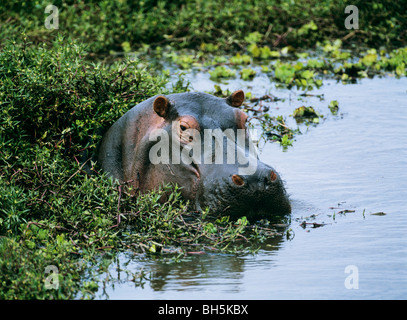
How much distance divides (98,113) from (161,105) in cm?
112

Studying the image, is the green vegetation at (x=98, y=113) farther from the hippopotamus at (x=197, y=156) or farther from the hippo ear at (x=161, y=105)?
the hippo ear at (x=161, y=105)

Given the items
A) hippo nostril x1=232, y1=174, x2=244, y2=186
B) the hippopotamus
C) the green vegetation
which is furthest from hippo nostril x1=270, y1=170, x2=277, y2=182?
the green vegetation

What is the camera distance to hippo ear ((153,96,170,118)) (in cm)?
711

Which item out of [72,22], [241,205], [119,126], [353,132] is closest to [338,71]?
[353,132]

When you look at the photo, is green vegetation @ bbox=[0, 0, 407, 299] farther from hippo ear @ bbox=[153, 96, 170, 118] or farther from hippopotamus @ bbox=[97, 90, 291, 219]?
hippo ear @ bbox=[153, 96, 170, 118]

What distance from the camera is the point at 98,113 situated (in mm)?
8055

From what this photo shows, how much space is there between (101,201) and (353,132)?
407 centimetres

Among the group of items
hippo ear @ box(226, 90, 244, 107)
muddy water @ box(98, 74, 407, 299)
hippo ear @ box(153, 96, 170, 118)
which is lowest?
muddy water @ box(98, 74, 407, 299)

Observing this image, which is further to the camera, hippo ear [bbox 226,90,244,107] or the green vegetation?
hippo ear [bbox 226,90,244,107]

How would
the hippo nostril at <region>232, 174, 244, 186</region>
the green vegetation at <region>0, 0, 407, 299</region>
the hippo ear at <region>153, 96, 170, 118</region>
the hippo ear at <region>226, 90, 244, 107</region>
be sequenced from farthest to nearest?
the hippo ear at <region>226, 90, 244, 107</region>, the hippo ear at <region>153, 96, 170, 118</region>, the hippo nostril at <region>232, 174, 244, 186</region>, the green vegetation at <region>0, 0, 407, 299</region>

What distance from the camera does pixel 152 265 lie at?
591cm

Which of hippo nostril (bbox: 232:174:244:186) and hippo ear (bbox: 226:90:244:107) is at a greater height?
hippo ear (bbox: 226:90:244:107)

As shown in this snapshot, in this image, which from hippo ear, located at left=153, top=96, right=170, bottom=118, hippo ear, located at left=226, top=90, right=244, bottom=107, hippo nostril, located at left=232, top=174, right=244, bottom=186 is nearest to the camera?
hippo nostril, located at left=232, top=174, right=244, bottom=186

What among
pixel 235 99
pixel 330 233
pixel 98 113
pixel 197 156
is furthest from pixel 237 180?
pixel 98 113
